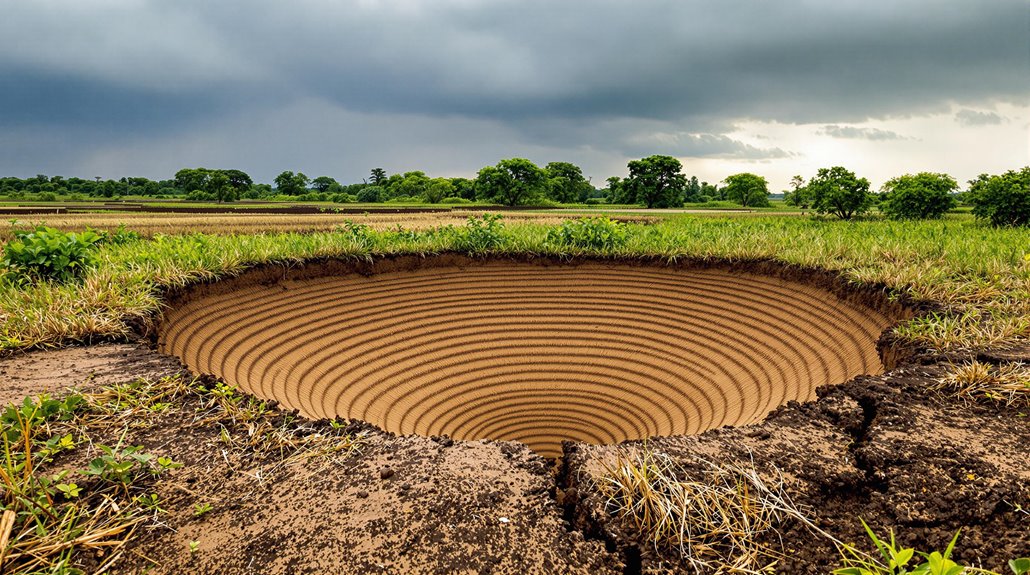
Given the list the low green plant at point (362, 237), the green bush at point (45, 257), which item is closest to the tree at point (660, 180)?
the low green plant at point (362, 237)

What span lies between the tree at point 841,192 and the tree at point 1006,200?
158 inches

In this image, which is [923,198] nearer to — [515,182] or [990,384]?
[990,384]

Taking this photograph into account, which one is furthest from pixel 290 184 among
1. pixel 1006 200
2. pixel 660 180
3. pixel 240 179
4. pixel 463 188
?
pixel 1006 200

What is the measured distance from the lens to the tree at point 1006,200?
41.7 ft

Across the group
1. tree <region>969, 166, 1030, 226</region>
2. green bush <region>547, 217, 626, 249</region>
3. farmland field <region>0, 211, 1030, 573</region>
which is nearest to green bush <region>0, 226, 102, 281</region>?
farmland field <region>0, 211, 1030, 573</region>

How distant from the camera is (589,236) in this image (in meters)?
9.47

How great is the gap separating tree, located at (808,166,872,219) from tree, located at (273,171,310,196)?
80.3 metres

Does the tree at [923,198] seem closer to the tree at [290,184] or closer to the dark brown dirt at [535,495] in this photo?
the dark brown dirt at [535,495]

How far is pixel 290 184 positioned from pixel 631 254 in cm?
8385

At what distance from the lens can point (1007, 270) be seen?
591cm

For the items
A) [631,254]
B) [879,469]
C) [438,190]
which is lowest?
[879,469]

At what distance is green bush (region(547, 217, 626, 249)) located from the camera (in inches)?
369

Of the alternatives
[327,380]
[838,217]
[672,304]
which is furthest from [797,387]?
[838,217]

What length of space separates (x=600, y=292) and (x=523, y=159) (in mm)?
43758
